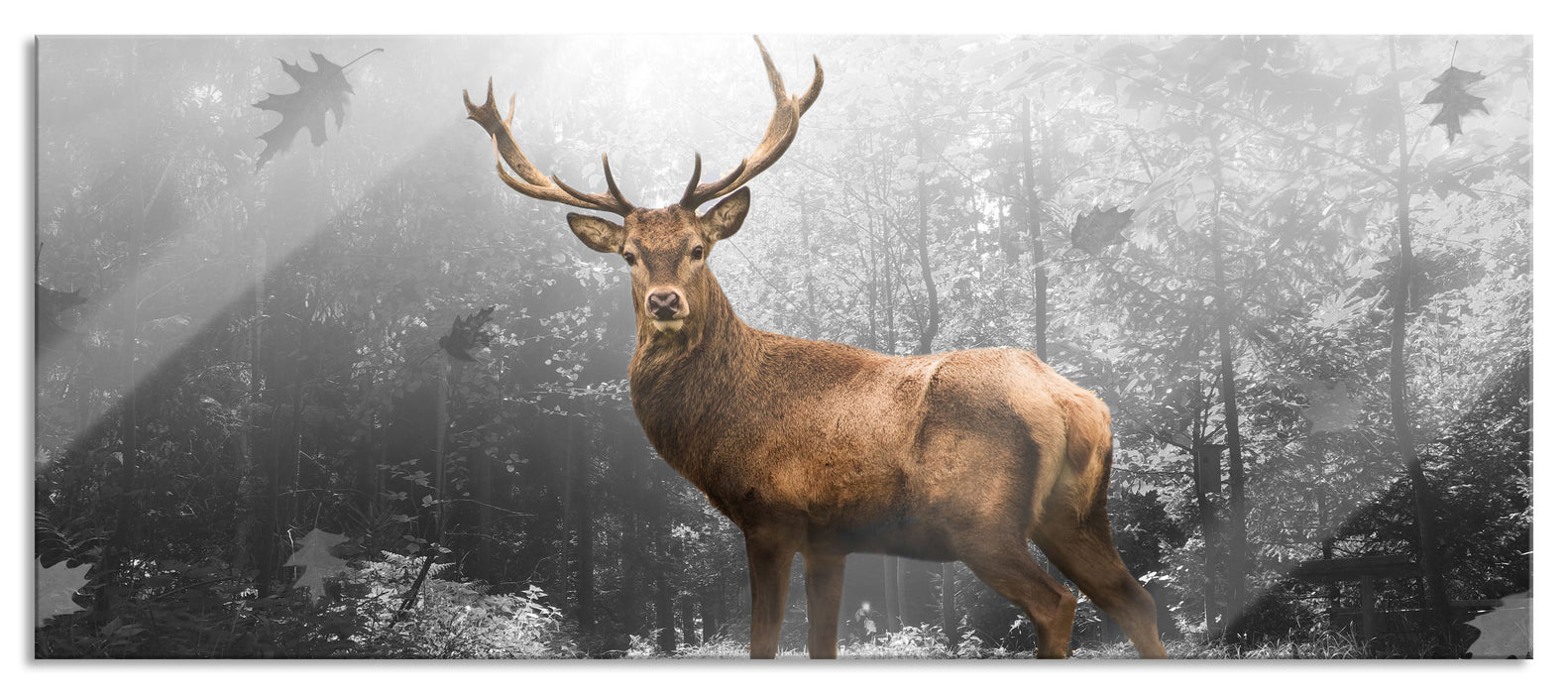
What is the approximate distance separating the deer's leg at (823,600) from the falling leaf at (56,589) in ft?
8.16

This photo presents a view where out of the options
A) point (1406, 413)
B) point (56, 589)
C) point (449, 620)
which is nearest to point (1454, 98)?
point (1406, 413)

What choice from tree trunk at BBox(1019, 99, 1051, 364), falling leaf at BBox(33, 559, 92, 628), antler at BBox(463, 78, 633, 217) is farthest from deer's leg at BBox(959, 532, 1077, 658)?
falling leaf at BBox(33, 559, 92, 628)

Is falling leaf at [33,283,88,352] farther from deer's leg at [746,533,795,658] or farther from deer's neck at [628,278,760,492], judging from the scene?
deer's leg at [746,533,795,658]

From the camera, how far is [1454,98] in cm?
395

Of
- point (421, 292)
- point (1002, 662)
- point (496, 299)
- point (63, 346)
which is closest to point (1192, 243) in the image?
point (1002, 662)

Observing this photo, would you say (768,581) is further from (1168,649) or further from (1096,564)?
(1168,649)

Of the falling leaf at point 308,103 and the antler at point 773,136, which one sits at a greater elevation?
the falling leaf at point 308,103

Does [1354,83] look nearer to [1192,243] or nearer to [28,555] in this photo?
[1192,243]

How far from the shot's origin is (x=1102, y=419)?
3.29m

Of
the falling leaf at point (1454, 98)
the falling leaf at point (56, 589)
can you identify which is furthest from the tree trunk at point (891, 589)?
the falling leaf at point (56, 589)

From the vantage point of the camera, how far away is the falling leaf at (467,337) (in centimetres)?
412

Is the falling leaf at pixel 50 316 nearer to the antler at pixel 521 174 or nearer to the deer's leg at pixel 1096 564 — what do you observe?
the antler at pixel 521 174

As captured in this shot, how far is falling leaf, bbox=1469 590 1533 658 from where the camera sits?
3791mm

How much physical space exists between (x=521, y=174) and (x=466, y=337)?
67cm
